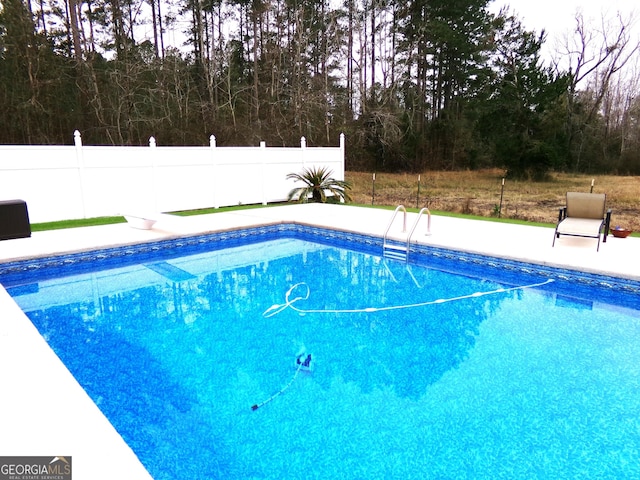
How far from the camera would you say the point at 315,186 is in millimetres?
12344

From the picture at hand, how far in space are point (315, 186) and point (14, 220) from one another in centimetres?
713

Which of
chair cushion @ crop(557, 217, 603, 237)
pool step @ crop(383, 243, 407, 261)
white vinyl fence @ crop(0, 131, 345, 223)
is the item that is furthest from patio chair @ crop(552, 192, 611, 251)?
white vinyl fence @ crop(0, 131, 345, 223)

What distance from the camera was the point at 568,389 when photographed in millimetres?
3529

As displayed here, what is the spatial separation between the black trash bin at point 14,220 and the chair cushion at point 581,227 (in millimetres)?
8456

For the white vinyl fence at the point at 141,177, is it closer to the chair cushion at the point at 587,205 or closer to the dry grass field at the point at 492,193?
the dry grass field at the point at 492,193

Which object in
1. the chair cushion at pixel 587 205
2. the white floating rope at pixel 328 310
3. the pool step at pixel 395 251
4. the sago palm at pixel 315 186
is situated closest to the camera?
the white floating rope at pixel 328 310

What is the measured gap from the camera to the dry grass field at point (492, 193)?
11.8 m

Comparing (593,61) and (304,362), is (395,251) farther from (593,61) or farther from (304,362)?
(593,61)

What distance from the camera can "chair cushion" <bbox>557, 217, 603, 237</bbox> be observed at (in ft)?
21.4

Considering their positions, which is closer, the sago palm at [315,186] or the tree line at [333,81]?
the sago palm at [315,186]

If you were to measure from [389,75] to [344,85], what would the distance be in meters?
2.69

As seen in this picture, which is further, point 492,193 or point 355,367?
point 492,193

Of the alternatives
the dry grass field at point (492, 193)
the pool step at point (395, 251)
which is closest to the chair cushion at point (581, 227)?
the pool step at point (395, 251)

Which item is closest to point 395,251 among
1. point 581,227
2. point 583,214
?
point 581,227
